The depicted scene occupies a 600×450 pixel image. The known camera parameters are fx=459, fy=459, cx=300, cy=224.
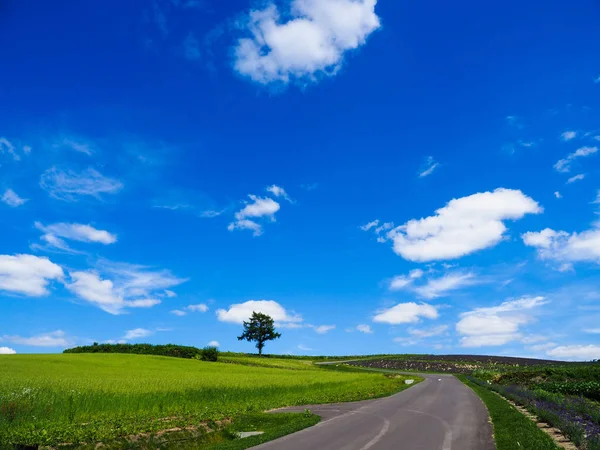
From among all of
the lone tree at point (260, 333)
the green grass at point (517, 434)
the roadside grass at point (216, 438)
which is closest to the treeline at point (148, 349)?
the lone tree at point (260, 333)

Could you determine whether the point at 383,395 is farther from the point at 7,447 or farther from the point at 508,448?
the point at 7,447

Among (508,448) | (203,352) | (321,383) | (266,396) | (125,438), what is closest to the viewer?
(508,448)

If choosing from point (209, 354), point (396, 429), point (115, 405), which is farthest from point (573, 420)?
point (209, 354)

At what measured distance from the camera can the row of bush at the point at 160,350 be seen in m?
88.6

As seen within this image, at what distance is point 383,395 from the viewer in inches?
1361

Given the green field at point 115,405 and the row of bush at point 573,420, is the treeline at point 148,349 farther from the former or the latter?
the row of bush at point 573,420

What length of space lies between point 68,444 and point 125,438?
5.95 feet

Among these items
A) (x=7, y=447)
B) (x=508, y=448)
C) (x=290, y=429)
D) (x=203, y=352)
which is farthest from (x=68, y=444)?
(x=203, y=352)

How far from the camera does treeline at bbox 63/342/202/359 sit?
295 feet

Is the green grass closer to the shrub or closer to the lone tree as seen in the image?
the shrub

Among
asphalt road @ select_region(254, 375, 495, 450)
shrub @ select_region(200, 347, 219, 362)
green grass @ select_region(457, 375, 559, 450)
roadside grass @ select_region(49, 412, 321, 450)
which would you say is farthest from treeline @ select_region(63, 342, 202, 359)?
green grass @ select_region(457, 375, 559, 450)

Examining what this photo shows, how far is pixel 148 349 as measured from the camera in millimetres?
94000

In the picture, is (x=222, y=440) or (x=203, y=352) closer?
(x=222, y=440)

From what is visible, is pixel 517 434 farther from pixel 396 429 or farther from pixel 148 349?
pixel 148 349
